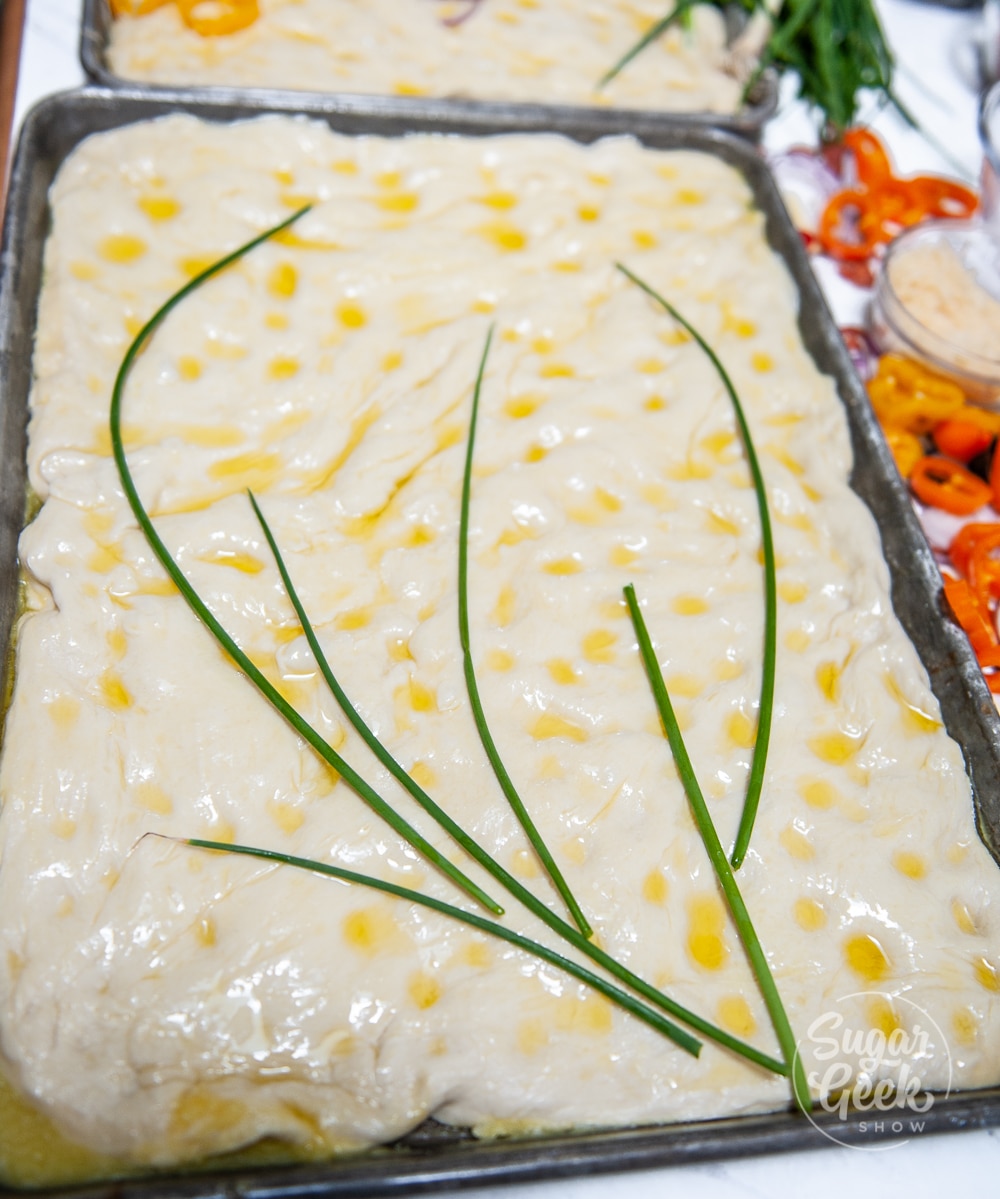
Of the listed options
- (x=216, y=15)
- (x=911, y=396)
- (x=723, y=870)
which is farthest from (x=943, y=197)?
(x=723, y=870)

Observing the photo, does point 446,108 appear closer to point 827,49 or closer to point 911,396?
point 827,49

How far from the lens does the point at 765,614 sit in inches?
69.0

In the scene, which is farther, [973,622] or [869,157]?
[869,157]

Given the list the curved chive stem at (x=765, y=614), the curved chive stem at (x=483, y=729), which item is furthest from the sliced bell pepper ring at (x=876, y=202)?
the curved chive stem at (x=483, y=729)

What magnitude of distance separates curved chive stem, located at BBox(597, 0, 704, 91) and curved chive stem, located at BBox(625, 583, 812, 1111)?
183cm

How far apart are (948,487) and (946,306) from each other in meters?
0.52

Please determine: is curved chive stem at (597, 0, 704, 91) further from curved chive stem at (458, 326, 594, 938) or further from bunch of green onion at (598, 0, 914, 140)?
curved chive stem at (458, 326, 594, 938)

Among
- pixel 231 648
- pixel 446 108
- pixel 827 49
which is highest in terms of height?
pixel 827 49

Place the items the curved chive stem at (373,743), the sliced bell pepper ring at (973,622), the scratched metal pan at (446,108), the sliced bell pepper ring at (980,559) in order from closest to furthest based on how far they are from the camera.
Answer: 1. the curved chive stem at (373,743)
2. the sliced bell pepper ring at (973,622)
3. the sliced bell pepper ring at (980,559)
4. the scratched metal pan at (446,108)

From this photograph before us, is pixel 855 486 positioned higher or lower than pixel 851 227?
lower

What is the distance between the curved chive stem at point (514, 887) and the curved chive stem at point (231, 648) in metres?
0.04

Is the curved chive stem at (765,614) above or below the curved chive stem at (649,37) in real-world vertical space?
below

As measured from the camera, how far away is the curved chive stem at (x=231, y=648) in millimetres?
1427

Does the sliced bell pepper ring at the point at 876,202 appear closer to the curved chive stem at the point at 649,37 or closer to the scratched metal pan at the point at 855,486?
the scratched metal pan at the point at 855,486
